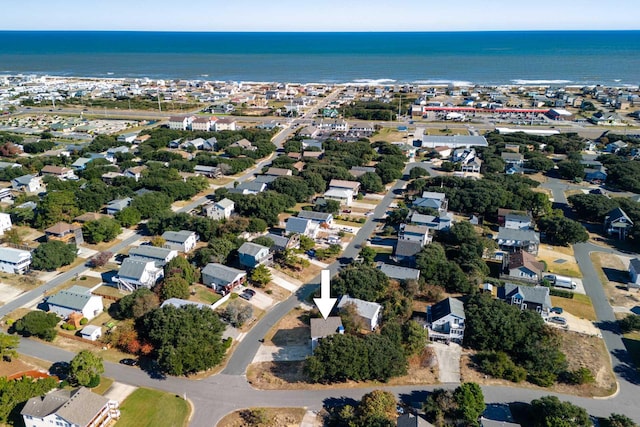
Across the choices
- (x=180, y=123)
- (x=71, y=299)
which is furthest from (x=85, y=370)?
(x=180, y=123)

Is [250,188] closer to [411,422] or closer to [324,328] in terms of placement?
[324,328]

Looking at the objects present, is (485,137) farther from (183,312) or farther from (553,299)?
(183,312)

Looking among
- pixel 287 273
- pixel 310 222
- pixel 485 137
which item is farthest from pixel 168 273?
pixel 485 137

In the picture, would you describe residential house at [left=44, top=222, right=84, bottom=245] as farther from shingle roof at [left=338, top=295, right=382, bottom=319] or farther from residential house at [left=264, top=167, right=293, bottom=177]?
shingle roof at [left=338, top=295, right=382, bottom=319]

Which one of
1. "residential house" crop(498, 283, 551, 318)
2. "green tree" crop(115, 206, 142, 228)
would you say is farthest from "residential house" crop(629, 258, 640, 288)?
"green tree" crop(115, 206, 142, 228)

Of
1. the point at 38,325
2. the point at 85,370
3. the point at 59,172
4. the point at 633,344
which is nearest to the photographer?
the point at 85,370
